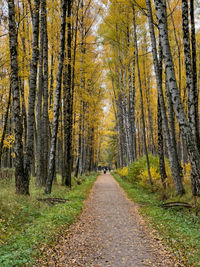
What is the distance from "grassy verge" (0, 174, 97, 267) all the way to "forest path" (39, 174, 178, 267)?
31 cm

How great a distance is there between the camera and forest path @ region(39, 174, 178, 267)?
13.3ft

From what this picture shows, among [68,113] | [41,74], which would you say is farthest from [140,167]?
[41,74]

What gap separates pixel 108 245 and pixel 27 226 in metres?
2.07

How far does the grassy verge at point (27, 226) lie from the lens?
377 centimetres

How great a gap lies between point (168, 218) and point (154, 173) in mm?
5591

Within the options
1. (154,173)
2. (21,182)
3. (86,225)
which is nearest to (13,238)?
(86,225)

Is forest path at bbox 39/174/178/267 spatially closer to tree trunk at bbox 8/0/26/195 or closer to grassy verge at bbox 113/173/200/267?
grassy verge at bbox 113/173/200/267

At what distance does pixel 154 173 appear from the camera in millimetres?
11852

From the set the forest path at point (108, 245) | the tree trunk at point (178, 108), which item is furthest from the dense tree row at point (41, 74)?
the tree trunk at point (178, 108)

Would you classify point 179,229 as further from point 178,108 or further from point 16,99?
point 16,99

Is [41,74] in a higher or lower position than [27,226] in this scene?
higher

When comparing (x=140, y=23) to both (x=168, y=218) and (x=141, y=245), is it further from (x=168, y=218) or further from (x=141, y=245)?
(x=141, y=245)

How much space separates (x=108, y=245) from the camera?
16.0 ft

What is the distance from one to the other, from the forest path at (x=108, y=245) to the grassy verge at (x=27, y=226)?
0.31m
